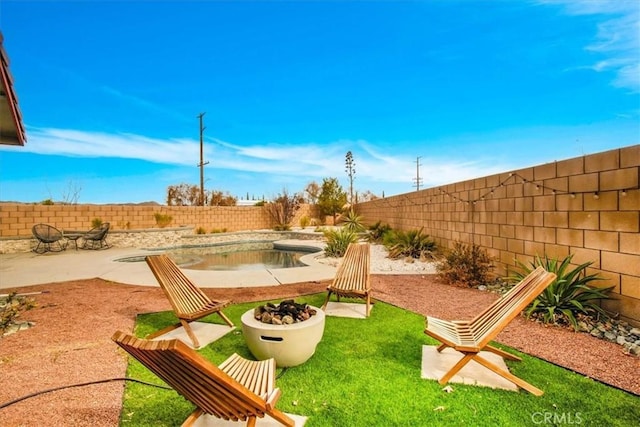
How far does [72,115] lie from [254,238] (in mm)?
11885

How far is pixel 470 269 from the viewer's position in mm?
6613

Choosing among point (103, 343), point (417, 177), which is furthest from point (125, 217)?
point (417, 177)

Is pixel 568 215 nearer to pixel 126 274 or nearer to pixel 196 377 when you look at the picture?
pixel 196 377

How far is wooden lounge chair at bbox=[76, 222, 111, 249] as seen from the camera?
13.3 metres

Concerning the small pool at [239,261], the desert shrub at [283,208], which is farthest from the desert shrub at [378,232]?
the desert shrub at [283,208]

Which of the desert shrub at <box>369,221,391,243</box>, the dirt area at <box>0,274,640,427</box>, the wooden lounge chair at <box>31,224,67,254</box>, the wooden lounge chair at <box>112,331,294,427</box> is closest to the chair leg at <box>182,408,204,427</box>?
the wooden lounge chair at <box>112,331,294,427</box>

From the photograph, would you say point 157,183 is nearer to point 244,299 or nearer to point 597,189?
point 244,299

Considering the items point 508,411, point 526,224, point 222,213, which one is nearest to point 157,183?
point 222,213

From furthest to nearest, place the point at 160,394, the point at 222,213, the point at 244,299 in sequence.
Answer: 1. the point at 222,213
2. the point at 244,299
3. the point at 160,394

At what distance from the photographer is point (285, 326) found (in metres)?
2.97

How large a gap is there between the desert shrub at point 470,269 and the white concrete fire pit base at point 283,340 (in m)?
4.51

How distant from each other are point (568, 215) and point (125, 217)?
1819cm

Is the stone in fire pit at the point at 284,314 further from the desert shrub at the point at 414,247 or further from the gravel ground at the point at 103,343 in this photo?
the desert shrub at the point at 414,247

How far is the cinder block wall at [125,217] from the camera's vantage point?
13.7 meters
